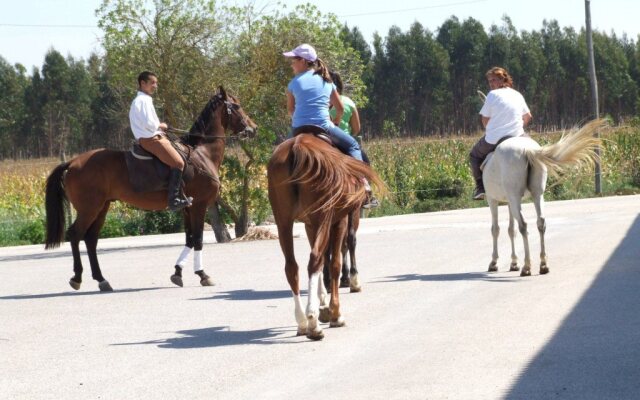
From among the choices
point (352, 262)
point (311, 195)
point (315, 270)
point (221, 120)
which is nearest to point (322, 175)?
point (311, 195)

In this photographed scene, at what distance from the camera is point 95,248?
15.1m

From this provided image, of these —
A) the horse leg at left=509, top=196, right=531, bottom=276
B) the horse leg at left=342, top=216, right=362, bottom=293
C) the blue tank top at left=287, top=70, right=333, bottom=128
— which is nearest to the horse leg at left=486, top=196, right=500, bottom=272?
the horse leg at left=509, top=196, right=531, bottom=276

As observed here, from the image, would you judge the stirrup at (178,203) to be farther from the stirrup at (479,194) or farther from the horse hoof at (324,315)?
the horse hoof at (324,315)

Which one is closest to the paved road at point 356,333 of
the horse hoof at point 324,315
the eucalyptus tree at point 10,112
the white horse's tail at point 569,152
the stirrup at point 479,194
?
the horse hoof at point 324,315

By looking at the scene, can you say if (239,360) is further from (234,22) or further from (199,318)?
(234,22)

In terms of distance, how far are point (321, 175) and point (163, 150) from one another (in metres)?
5.39

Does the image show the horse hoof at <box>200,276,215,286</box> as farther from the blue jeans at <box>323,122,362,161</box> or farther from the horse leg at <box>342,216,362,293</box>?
the blue jeans at <box>323,122,362,161</box>

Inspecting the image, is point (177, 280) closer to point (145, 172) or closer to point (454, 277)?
point (145, 172)

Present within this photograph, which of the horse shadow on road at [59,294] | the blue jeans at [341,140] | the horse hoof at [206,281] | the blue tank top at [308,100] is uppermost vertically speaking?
the blue tank top at [308,100]

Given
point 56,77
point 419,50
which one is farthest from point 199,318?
point 419,50

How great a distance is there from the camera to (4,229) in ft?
89.9

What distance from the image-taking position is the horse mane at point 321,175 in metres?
9.84

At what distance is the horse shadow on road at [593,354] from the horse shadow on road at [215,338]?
2438mm

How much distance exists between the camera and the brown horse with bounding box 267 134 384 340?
984cm
